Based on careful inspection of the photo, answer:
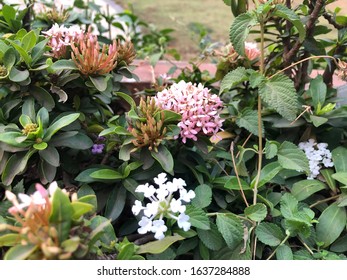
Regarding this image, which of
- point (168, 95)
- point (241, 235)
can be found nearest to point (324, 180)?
point (241, 235)

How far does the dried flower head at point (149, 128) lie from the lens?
3.05 ft

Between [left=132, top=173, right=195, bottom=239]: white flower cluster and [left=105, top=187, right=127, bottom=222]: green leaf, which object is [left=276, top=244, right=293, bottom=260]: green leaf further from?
[left=105, top=187, right=127, bottom=222]: green leaf

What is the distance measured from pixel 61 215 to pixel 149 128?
0.35m

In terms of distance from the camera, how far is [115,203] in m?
0.97

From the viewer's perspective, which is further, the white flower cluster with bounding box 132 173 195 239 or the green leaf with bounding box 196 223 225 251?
the green leaf with bounding box 196 223 225 251

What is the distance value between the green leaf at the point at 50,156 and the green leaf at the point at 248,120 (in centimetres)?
48

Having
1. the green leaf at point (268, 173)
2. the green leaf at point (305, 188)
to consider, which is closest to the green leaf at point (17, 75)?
the green leaf at point (268, 173)

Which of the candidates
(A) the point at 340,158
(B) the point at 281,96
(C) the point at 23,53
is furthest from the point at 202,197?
(C) the point at 23,53

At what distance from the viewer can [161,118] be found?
0.95 metres

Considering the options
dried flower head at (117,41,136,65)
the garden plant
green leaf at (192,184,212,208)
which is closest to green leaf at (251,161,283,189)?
the garden plant

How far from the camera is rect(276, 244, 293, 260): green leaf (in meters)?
0.91

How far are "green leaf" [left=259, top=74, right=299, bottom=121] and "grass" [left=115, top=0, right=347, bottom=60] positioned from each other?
2.34 m

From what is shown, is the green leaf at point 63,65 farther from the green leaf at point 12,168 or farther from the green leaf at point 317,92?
the green leaf at point 317,92

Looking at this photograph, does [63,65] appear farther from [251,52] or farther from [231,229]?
[251,52]
